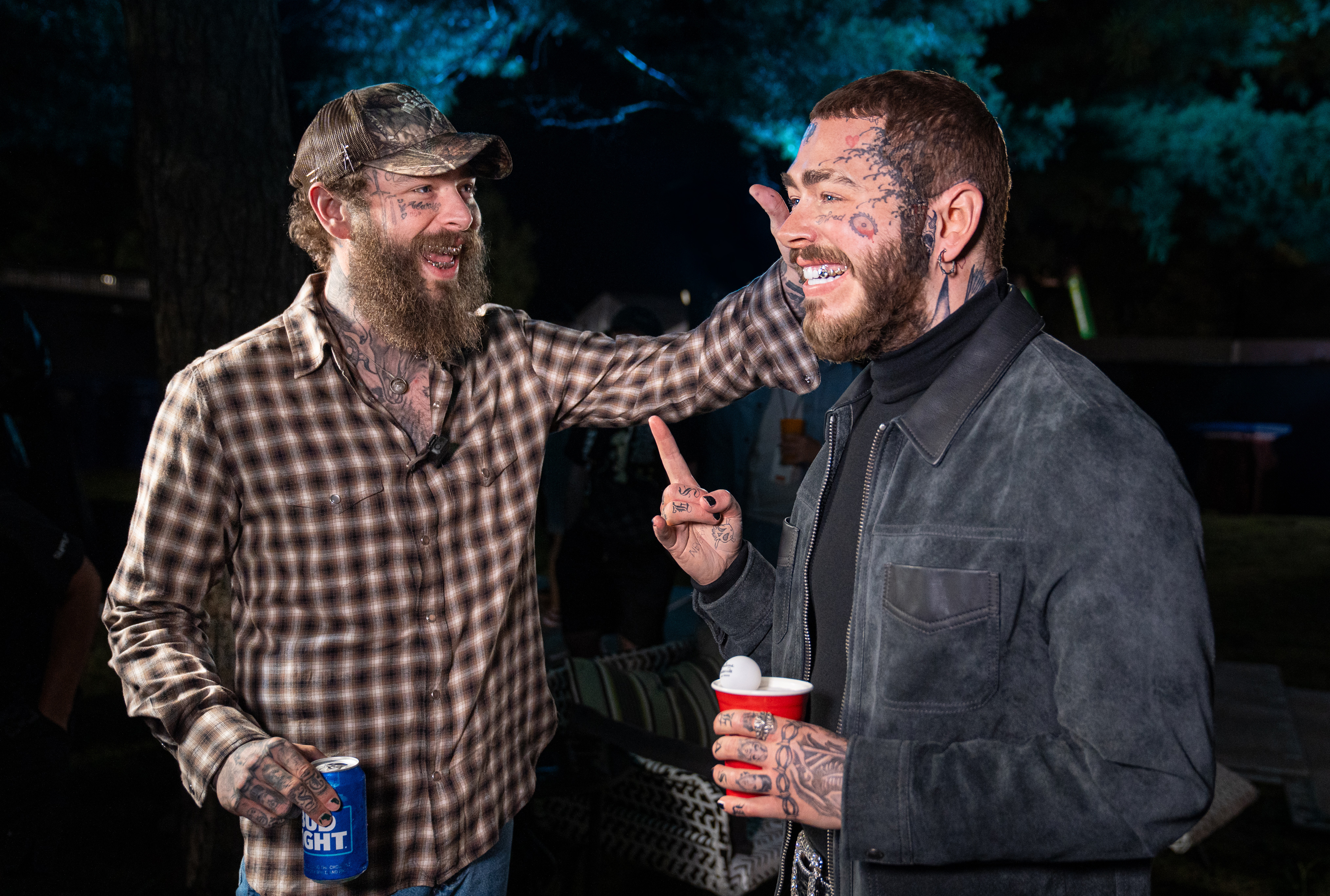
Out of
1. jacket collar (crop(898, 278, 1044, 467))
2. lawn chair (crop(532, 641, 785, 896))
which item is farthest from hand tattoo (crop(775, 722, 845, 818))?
lawn chair (crop(532, 641, 785, 896))

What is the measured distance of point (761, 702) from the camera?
4.71ft

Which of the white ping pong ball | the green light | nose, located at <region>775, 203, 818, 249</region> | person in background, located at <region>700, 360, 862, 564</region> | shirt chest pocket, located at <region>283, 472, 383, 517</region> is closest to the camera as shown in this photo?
the white ping pong ball

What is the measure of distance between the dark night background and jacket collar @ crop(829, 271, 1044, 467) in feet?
9.86

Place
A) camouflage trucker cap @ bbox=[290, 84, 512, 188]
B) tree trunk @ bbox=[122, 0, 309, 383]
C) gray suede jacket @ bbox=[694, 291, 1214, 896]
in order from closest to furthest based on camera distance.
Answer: gray suede jacket @ bbox=[694, 291, 1214, 896] < camouflage trucker cap @ bbox=[290, 84, 512, 188] < tree trunk @ bbox=[122, 0, 309, 383]

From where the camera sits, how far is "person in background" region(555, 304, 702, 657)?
4938 millimetres

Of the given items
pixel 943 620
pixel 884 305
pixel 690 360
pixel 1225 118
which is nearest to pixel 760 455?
pixel 690 360

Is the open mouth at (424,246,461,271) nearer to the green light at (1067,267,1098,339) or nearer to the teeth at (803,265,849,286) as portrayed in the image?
the teeth at (803,265,849,286)

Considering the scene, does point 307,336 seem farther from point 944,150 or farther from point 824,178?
point 944,150

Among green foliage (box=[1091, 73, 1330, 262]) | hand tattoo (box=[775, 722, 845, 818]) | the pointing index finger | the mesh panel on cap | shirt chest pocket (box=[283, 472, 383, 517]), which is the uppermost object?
green foliage (box=[1091, 73, 1330, 262])

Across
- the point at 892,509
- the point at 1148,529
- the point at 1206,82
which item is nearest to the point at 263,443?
the point at 892,509

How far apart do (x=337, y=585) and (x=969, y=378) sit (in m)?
1.30

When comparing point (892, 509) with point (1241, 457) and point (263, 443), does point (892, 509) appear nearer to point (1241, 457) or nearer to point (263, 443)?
point (263, 443)

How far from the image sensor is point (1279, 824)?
17.1 feet

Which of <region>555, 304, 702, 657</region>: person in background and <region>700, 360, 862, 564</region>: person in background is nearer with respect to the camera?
<region>555, 304, 702, 657</region>: person in background
